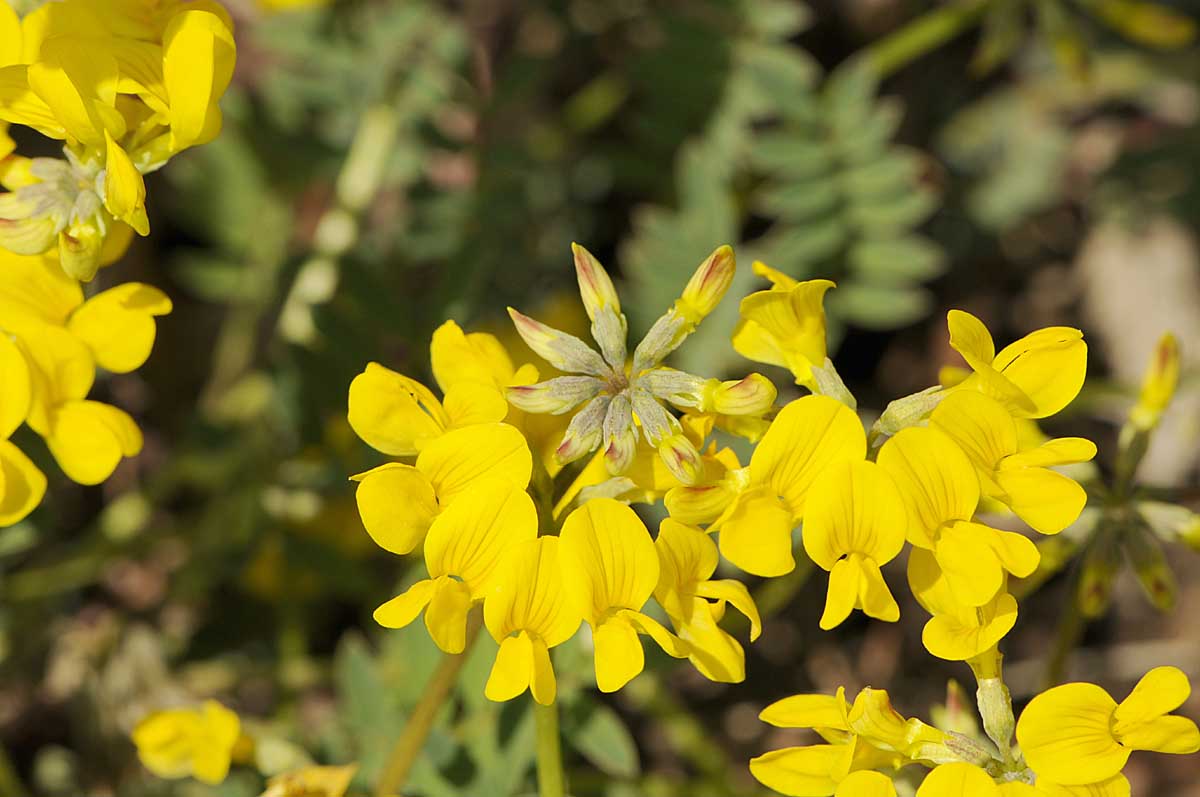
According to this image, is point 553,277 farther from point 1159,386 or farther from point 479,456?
point 479,456

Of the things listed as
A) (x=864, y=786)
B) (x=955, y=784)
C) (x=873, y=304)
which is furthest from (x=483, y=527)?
(x=873, y=304)

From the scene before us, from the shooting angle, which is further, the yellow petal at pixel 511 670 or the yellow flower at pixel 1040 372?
the yellow flower at pixel 1040 372

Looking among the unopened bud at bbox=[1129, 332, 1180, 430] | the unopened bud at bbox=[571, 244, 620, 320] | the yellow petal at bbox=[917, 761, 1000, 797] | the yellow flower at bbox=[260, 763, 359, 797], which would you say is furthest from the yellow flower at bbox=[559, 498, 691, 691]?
the unopened bud at bbox=[1129, 332, 1180, 430]

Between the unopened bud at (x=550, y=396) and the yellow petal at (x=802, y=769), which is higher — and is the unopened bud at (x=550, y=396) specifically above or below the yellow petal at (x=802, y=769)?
above

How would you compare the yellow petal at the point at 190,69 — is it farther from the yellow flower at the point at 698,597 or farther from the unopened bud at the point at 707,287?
the yellow flower at the point at 698,597

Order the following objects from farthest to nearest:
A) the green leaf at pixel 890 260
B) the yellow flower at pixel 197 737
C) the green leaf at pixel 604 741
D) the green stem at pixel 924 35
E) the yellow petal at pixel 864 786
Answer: the green stem at pixel 924 35 < the green leaf at pixel 890 260 < the green leaf at pixel 604 741 < the yellow flower at pixel 197 737 < the yellow petal at pixel 864 786

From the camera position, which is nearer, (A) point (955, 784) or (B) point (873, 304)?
(A) point (955, 784)

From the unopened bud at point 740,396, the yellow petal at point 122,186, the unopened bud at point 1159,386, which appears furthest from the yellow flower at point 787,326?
the yellow petal at point 122,186
